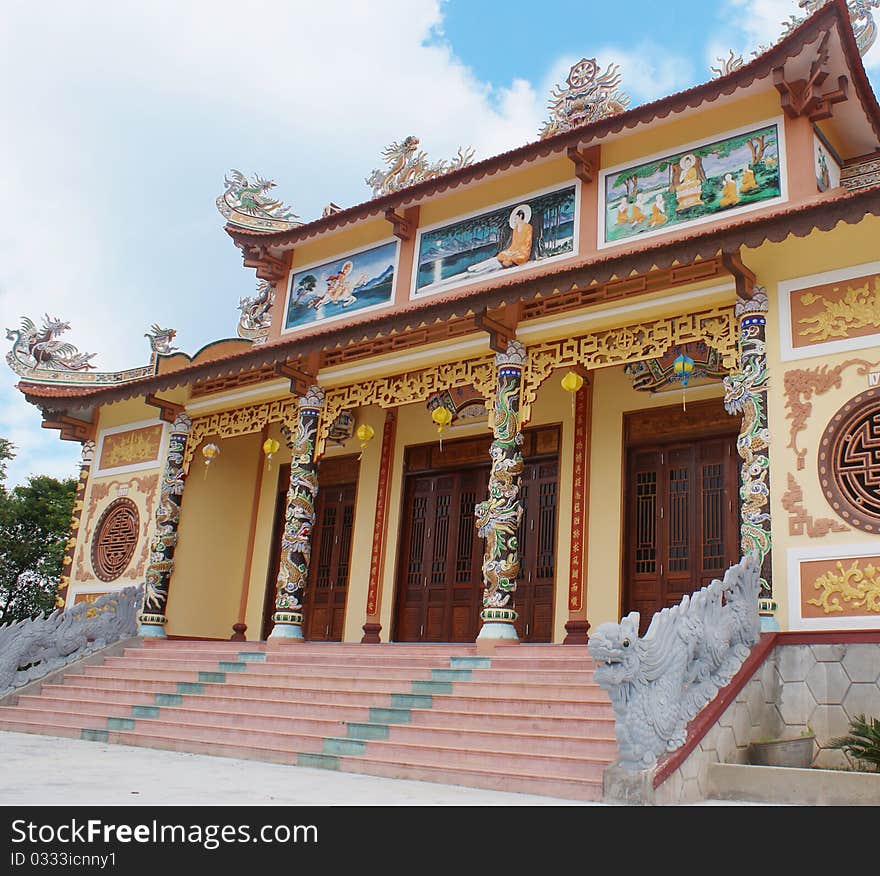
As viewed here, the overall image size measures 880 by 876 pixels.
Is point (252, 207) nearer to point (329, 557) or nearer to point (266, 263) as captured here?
point (266, 263)

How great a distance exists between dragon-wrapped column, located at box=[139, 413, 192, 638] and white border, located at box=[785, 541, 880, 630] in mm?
7108

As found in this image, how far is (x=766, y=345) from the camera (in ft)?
23.2

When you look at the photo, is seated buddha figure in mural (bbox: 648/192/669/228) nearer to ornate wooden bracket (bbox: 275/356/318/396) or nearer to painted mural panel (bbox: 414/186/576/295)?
painted mural panel (bbox: 414/186/576/295)

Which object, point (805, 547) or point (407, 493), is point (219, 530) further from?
point (805, 547)

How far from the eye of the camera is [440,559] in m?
10.5

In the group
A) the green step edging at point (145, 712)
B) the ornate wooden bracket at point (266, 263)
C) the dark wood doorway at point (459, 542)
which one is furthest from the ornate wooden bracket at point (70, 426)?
the green step edging at point (145, 712)

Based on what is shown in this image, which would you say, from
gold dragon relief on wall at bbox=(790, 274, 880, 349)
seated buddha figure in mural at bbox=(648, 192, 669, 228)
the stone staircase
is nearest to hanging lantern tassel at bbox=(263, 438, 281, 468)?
the stone staircase

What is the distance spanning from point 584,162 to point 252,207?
4.88 metres

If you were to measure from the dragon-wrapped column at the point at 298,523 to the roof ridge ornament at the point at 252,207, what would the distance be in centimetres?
294

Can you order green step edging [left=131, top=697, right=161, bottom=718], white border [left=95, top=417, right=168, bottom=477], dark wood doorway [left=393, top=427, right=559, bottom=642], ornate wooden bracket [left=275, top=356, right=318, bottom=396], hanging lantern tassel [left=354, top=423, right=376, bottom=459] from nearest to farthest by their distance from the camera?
green step edging [left=131, top=697, right=161, bottom=718], dark wood doorway [left=393, top=427, right=559, bottom=642], ornate wooden bracket [left=275, top=356, right=318, bottom=396], hanging lantern tassel [left=354, top=423, right=376, bottom=459], white border [left=95, top=417, right=168, bottom=477]

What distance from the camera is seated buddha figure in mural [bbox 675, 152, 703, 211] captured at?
8.34m

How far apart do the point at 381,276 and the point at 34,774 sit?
6.90 meters

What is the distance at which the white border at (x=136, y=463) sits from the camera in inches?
447
